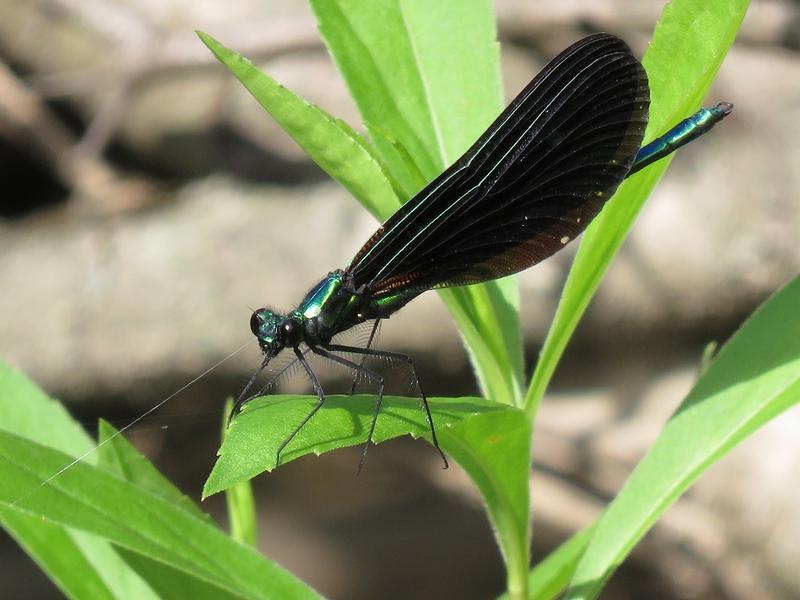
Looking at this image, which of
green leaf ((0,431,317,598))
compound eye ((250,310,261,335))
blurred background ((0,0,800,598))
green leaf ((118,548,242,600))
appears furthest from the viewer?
blurred background ((0,0,800,598))

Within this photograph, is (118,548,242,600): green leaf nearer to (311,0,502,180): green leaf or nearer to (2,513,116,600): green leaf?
(2,513,116,600): green leaf

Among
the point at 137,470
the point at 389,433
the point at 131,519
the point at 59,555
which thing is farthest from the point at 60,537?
the point at 389,433

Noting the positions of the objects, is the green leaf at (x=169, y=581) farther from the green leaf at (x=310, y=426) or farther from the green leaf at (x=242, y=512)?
the green leaf at (x=310, y=426)

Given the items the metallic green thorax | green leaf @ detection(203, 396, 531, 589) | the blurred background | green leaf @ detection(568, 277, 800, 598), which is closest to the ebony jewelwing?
the metallic green thorax

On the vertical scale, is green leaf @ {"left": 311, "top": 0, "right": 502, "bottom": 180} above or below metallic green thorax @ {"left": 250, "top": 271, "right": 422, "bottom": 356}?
above

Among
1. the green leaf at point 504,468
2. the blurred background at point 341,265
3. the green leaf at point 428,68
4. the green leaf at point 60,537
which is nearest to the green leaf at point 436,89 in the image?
the green leaf at point 428,68

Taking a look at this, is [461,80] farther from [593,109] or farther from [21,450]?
[21,450]

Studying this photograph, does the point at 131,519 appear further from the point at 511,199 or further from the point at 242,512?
the point at 511,199

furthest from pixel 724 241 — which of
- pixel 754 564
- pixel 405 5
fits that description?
pixel 405 5
